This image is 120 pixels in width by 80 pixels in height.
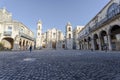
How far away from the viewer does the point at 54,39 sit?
6253cm

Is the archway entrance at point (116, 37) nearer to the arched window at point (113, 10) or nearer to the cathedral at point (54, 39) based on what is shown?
the arched window at point (113, 10)

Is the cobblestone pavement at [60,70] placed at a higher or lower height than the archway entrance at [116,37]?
lower

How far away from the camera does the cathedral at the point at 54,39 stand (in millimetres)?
55750

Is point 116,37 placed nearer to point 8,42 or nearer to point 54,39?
point 8,42

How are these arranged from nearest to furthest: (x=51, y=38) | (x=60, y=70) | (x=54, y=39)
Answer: (x=60, y=70)
(x=51, y=38)
(x=54, y=39)

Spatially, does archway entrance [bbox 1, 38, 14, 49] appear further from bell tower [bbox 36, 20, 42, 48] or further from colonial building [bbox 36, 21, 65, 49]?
colonial building [bbox 36, 21, 65, 49]

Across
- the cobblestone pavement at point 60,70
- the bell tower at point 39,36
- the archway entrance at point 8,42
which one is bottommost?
the cobblestone pavement at point 60,70

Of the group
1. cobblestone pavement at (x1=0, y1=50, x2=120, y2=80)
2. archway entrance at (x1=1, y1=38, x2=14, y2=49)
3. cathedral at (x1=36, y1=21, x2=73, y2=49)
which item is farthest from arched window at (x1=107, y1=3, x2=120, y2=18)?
cathedral at (x1=36, y1=21, x2=73, y2=49)

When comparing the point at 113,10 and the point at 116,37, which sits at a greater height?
the point at 113,10

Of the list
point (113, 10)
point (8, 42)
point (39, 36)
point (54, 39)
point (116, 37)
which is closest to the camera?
point (113, 10)

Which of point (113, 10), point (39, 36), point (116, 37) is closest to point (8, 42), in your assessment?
point (39, 36)

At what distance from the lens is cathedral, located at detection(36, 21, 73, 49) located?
2195 inches

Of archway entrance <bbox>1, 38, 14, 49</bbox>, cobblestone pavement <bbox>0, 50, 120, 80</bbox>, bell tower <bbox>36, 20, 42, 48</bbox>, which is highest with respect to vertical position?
bell tower <bbox>36, 20, 42, 48</bbox>

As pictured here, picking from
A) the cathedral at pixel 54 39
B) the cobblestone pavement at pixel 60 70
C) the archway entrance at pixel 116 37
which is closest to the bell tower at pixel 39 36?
the cathedral at pixel 54 39
